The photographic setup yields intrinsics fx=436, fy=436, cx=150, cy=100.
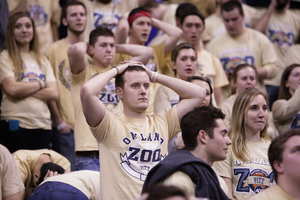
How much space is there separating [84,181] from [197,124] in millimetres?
1160

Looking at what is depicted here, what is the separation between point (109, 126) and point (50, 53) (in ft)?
8.30

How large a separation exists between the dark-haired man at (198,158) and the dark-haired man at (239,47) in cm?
286

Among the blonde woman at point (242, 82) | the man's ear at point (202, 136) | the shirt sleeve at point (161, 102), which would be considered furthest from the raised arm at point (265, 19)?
the man's ear at point (202, 136)

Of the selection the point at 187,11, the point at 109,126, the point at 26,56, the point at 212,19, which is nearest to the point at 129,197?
the point at 109,126

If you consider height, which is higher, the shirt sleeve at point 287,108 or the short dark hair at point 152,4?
the short dark hair at point 152,4

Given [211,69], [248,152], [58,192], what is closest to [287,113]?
[211,69]

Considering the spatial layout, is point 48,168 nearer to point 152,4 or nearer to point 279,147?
point 279,147

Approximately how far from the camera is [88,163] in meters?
4.18

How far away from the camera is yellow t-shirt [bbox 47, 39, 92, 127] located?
532 cm

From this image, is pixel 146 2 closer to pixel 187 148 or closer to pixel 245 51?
pixel 245 51

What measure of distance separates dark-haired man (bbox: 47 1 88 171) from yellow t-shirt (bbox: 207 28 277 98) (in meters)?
1.99

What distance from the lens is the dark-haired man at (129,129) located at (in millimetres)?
3199

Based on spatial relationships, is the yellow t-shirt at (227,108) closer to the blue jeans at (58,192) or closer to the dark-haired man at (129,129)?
the dark-haired man at (129,129)

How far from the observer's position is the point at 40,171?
14.0 ft
